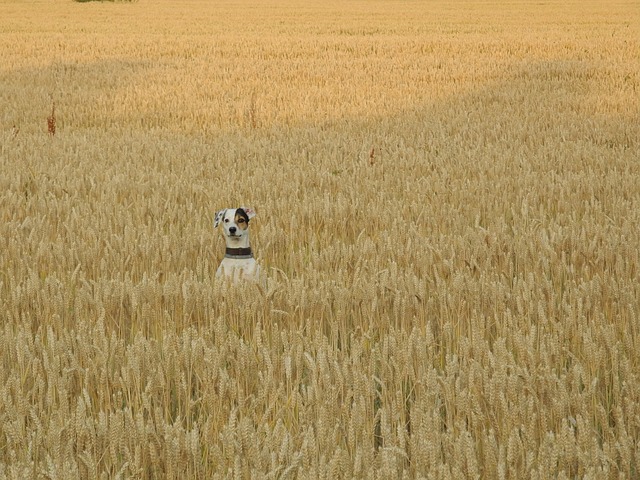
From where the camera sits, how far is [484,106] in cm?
1116

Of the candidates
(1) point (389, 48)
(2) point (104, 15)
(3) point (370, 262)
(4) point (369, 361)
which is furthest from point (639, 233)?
(2) point (104, 15)

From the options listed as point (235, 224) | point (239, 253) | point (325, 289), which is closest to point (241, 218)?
point (235, 224)

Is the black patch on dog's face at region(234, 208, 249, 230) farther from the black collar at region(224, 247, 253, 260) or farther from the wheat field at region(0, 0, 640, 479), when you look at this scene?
the wheat field at region(0, 0, 640, 479)

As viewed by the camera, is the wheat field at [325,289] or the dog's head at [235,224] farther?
the dog's head at [235,224]

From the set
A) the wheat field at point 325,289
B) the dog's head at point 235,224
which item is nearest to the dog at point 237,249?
the dog's head at point 235,224

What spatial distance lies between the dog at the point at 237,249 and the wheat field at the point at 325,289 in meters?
0.12

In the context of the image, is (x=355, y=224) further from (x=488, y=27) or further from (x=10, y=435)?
(x=488, y=27)

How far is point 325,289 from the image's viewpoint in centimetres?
352

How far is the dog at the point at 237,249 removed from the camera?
3.57 meters

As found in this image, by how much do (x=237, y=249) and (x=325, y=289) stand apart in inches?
16.6

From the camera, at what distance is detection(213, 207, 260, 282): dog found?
11.7 ft

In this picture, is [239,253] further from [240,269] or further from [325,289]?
[325,289]

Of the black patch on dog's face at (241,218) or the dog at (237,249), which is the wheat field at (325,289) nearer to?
the dog at (237,249)

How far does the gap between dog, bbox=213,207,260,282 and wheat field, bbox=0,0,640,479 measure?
0.38 feet
